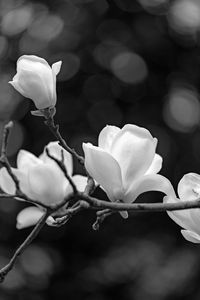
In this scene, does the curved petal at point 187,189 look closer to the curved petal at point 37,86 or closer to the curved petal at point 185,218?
the curved petal at point 185,218

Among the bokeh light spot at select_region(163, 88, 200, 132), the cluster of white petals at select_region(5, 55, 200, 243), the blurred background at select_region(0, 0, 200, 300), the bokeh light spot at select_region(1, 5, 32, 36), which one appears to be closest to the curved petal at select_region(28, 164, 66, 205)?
the cluster of white petals at select_region(5, 55, 200, 243)

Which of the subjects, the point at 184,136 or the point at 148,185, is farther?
the point at 184,136

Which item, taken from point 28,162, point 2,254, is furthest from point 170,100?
point 28,162

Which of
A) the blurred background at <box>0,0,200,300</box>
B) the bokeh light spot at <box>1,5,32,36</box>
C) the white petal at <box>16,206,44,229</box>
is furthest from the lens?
the bokeh light spot at <box>1,5,32,36</box>

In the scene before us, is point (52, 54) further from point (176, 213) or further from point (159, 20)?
point (176, 213)

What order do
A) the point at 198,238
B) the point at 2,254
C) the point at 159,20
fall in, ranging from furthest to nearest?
the point at 159,20
the point at 2,254
the point at 198,238

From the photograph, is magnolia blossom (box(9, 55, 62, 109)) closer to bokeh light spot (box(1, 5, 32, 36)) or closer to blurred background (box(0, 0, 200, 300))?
blurred background (box(0, 0, 200, 300))

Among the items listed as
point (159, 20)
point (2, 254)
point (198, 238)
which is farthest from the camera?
point (159, 20)
